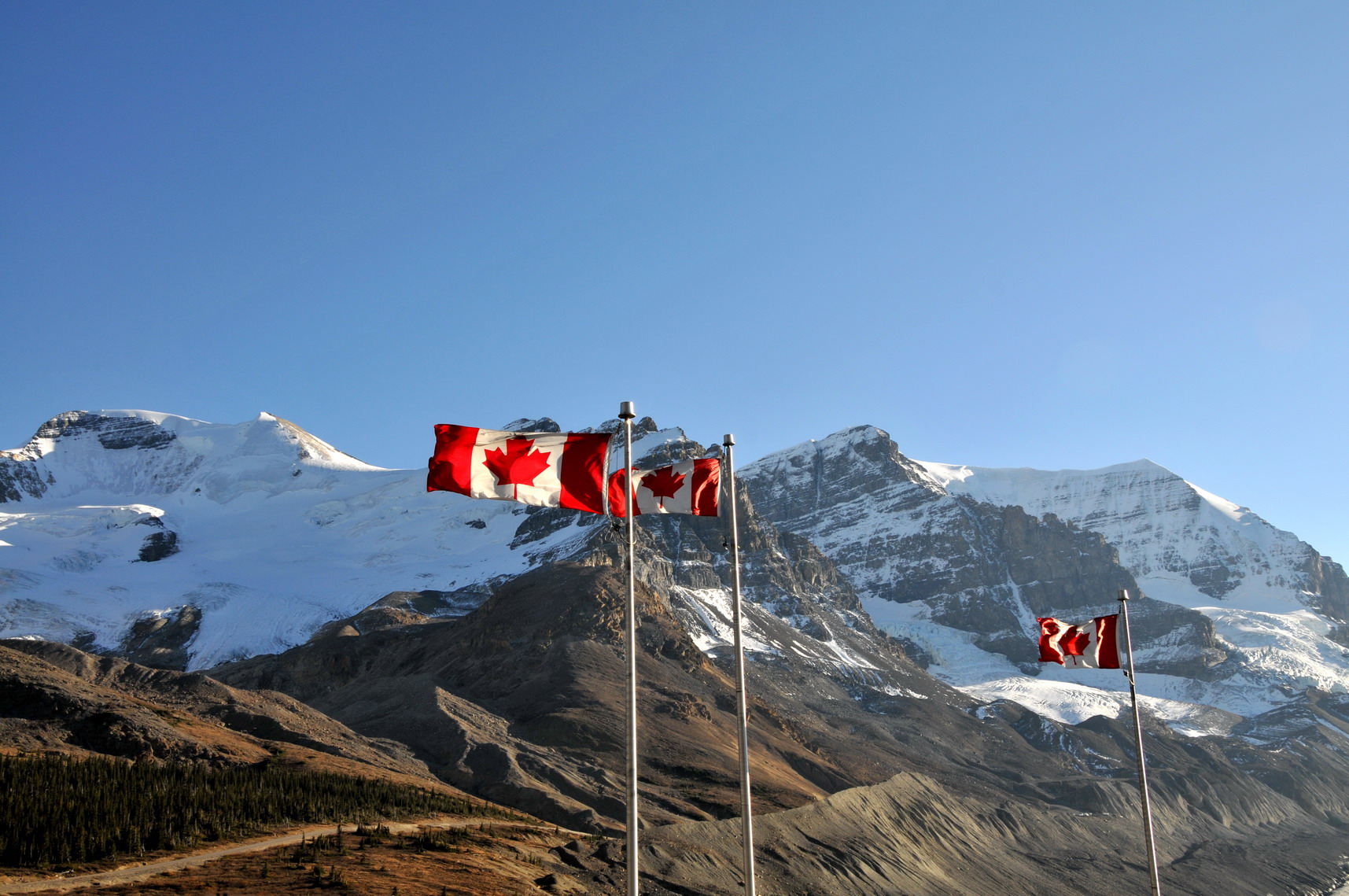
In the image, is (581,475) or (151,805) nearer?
(581,475)

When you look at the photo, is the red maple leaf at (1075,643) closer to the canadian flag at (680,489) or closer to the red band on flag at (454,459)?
the canadian flag at (680,489)

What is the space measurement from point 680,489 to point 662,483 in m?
0.49

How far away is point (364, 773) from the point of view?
62406 mm

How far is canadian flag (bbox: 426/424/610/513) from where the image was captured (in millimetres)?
23078

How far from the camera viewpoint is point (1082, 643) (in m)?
34.5

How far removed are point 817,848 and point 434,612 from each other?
380 feet

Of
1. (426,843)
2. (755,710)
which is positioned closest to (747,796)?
(426,843)

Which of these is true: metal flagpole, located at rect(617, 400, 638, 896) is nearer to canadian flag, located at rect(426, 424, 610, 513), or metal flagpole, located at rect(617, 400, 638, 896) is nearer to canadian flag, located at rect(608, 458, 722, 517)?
canadian flag, located at rect(426, 424, 610, 513)

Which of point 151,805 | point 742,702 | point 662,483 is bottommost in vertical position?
point 151,805

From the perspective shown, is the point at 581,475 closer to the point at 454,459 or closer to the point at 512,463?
the point at 512,463

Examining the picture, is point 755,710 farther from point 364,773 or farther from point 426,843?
point 426,843

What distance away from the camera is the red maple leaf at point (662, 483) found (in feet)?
86.3

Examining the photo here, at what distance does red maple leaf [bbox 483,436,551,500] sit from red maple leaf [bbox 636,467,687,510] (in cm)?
386

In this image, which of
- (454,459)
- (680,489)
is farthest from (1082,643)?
(454,459)
